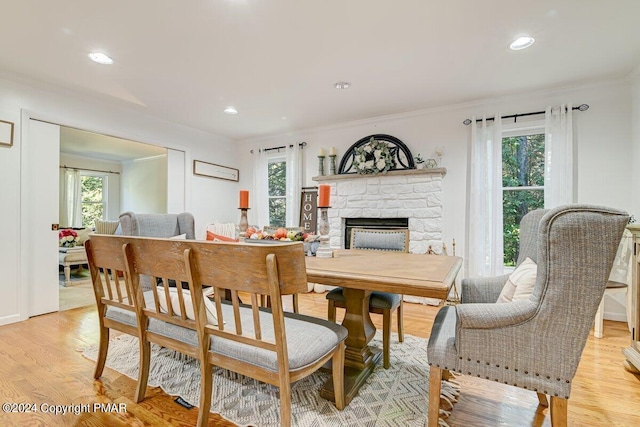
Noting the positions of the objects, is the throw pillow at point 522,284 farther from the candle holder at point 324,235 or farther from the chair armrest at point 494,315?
the candle holder at point 324,235

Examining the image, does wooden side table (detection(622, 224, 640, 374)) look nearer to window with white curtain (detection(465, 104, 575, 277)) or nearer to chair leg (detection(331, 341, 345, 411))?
window with white curtain (detection(465, 104, 575, 277))

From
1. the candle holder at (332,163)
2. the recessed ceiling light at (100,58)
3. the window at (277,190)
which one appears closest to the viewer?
the recessed ceiling light at (100,58)

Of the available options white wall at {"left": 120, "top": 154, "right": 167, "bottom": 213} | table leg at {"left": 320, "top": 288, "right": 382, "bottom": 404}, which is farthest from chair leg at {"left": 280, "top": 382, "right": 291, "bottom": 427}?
white wall at {"left": 120, "top": 154, "right": 167, "bottom": 213}

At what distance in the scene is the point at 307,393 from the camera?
66.4 inches

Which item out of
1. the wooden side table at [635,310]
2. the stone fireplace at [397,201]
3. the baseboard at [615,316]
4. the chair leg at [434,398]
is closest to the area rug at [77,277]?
the stone fireplace at [397,201]

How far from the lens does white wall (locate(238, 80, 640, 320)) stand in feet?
9.84

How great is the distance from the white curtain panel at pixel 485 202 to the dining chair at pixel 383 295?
1348mm

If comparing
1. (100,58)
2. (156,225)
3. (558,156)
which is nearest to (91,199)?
(100,58)

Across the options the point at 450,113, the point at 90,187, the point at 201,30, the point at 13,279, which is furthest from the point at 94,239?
the point at 90,187

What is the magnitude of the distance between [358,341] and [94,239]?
162 centimetres

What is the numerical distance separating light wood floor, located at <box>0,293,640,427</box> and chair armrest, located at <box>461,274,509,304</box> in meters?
0.50

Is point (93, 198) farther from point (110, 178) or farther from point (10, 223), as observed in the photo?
point (10, 223)

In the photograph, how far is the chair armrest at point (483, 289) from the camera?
1.74 meters

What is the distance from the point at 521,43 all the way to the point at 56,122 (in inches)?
172
